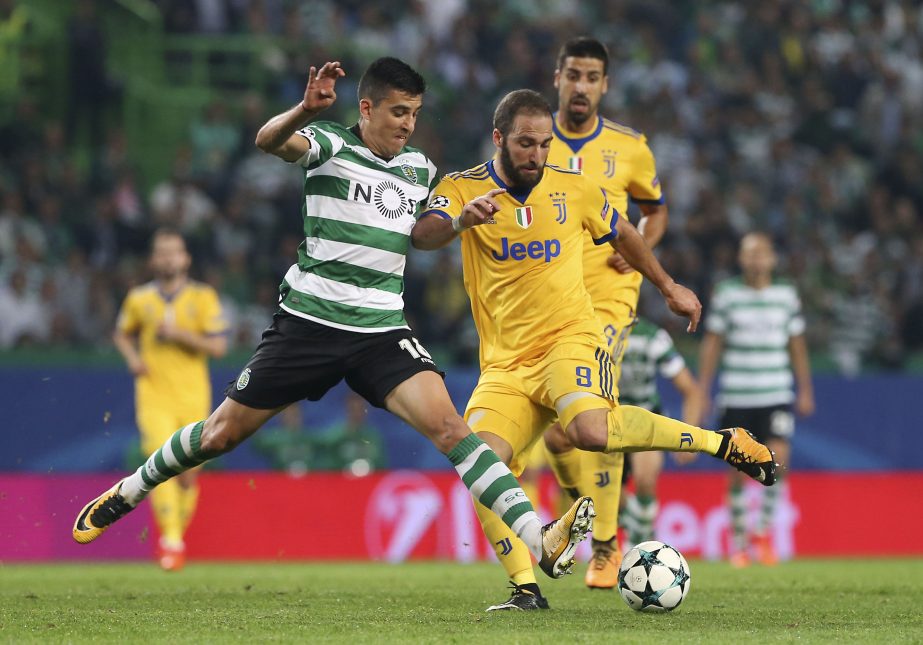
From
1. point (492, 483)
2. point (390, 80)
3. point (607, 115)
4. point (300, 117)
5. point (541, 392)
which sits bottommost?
point (492, 483)

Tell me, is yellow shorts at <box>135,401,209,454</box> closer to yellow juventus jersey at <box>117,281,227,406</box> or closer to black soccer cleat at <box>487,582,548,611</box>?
yellow juventus jersey at <box>117,281,227,406</box>

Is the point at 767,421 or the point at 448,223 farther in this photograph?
the point at 767,421

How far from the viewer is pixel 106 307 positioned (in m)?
14.1

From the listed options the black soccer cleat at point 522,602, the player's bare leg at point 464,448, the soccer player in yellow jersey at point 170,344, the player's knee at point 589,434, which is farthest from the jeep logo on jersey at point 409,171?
the soccer player in yellow jersey at point 170,344

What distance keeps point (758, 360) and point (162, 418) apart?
474 centimetres

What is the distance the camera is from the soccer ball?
6355 mm

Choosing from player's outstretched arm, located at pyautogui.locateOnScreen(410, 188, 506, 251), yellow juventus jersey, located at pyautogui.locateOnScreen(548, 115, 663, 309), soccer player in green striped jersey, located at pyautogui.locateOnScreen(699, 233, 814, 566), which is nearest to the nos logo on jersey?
player's outstretched arm, located at pyautogui.locateOnScreen(410, 188, 506, 251)

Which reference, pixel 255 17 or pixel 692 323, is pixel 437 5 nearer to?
pixel 255 17

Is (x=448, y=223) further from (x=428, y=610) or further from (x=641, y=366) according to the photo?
(x=641, y=366)

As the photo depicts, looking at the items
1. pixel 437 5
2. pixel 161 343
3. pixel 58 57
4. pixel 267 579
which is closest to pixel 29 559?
pixel 161 343

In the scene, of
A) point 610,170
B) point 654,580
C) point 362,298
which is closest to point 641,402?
point 610,170

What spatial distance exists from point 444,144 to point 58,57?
15.4ft

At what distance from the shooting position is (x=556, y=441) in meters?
7.64

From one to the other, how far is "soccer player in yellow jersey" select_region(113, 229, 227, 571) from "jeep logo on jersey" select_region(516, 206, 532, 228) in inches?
187
